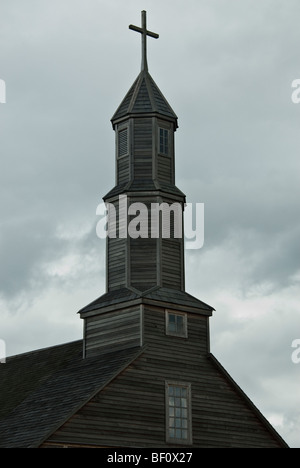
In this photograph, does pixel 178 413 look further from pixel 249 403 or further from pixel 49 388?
pixel 49 388

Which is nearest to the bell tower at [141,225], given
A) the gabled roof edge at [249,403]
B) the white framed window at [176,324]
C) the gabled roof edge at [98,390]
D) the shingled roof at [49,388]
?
the white framed window at [176,324]

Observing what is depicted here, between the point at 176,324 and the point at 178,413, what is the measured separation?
3.79 meters

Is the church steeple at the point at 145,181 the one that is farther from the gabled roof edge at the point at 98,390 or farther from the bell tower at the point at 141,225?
the gabled roof edge at the point at 98,390

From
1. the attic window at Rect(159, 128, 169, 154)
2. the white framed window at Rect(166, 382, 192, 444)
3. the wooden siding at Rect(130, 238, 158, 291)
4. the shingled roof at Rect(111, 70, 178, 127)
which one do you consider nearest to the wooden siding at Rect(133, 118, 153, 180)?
the attic window at Rect(159, 128, 169, 154)

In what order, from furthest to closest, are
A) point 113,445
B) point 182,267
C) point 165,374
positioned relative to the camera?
point 182,267, point 165,374, point 113,445

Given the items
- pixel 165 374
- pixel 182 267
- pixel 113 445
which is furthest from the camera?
pixel 182 267

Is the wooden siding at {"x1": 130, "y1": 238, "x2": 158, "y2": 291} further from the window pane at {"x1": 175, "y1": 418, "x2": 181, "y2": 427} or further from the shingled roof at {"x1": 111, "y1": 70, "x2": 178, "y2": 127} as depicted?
the shingled roof at {"x1": 111, "y1": 70, "x2": 178, "y2": 127}

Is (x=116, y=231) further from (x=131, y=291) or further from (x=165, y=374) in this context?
(x=165, y=374)

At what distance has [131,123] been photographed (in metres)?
A: 45.1

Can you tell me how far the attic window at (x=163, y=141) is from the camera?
4503cm

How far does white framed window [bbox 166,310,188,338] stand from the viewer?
136 feet

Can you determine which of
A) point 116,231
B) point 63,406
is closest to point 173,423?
point 63,406

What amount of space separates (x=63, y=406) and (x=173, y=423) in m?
4.61

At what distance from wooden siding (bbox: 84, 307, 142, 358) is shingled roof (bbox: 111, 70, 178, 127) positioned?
9496mm
